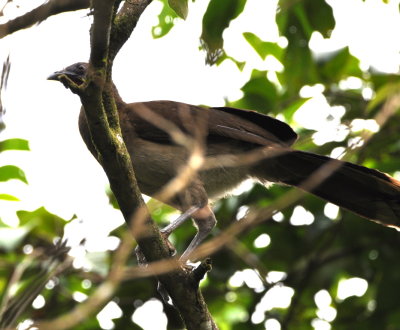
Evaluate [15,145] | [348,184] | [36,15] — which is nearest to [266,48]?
[348,184]

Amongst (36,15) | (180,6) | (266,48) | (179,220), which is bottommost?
(36,15)

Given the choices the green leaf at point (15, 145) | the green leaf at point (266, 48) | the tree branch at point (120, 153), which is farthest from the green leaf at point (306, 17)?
the green leaf at point (15, 145)

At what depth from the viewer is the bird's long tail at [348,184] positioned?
4.94m

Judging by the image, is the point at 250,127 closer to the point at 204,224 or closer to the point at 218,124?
the point at 218,124

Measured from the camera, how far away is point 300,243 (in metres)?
6.07

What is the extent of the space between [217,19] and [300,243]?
7.75 feet

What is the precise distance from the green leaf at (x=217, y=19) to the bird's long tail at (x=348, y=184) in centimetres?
97

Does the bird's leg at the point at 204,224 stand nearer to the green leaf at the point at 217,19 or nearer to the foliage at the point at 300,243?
the foliage at the point at 300,243

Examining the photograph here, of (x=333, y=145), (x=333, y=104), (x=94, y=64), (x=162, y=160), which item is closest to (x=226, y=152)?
(x=162, y=160)

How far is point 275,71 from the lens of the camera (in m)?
6.27

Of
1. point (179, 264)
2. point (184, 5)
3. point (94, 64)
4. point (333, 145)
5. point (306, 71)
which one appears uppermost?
point (306, 71)

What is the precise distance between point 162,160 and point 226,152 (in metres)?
0.51

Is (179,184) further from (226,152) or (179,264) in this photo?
(226,152)

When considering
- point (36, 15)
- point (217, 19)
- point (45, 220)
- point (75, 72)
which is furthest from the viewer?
point (45, 220)
